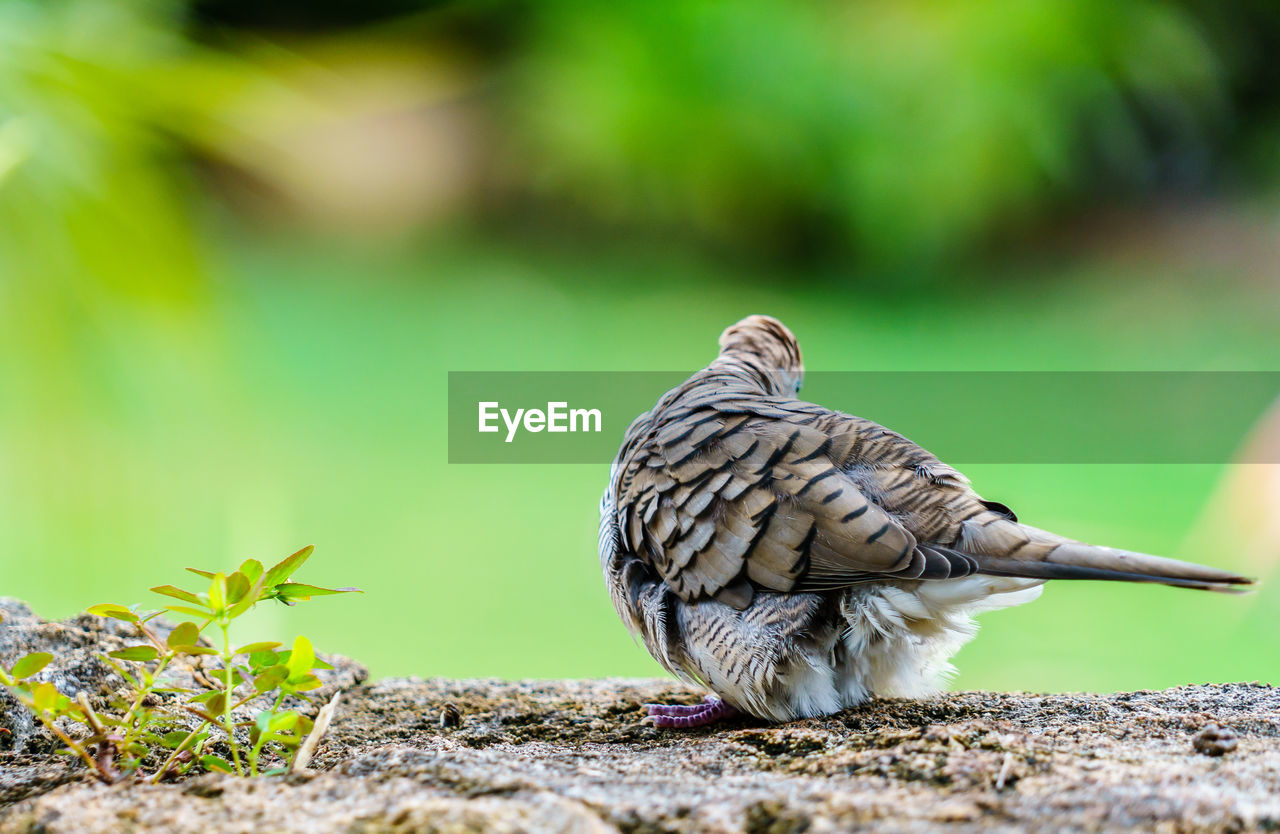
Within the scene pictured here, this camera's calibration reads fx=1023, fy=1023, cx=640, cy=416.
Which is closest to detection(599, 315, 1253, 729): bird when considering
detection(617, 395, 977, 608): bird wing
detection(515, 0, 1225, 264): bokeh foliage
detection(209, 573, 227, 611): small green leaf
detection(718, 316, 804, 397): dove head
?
detection(617, 395, 977, 608): bird wing

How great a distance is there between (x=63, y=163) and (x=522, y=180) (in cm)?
346

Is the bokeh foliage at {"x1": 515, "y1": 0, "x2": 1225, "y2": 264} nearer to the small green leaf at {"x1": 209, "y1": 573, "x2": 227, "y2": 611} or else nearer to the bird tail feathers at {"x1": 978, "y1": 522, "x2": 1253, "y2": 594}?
the bird tail feathers at {"x1": 978, "y1": 522, "x2": 1253, "y2": 594}

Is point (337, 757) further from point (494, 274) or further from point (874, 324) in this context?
point (494, 274)

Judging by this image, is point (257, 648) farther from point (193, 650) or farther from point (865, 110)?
point (865, 110)

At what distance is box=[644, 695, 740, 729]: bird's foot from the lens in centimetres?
160

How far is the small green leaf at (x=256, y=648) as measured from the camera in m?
1.03

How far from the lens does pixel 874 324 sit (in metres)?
5.05

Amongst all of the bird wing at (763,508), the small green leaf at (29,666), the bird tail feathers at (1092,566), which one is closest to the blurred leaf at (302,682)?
the small green leaf at (29,666)

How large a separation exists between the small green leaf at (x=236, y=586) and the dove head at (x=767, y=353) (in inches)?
51.2

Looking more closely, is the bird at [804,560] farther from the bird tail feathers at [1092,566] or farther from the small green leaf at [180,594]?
the small green leaf at [180,594]

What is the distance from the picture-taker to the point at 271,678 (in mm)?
1064

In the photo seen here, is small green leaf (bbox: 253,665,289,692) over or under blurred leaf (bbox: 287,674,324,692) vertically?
over

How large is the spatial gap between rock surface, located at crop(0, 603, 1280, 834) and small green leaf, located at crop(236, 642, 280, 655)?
0.12 meters

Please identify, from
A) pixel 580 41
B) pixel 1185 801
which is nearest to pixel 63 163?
pixel 1185 801
